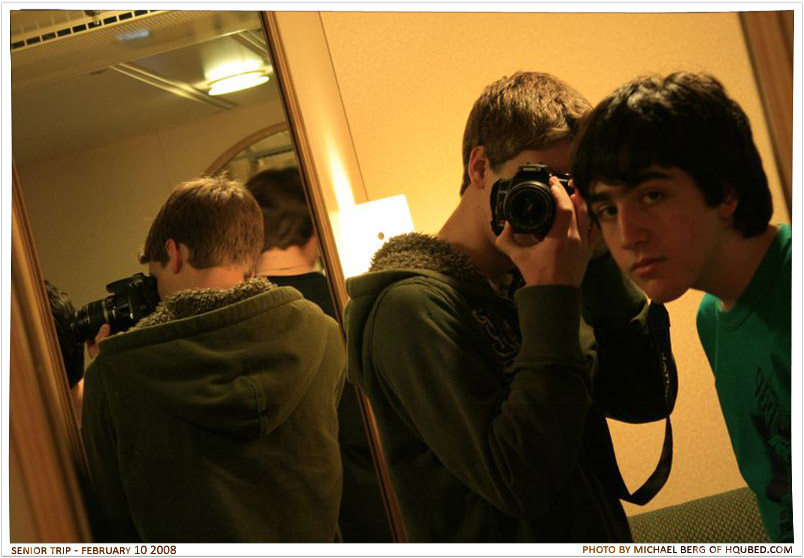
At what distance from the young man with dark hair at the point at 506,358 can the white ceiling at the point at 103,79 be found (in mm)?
386

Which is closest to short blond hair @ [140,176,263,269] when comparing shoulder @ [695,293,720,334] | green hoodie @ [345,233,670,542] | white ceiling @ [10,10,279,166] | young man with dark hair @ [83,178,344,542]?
young man with dark hair @ [83,178,344,542]

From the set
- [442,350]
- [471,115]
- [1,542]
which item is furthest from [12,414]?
[471,115]

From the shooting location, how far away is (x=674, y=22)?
43.0 inches

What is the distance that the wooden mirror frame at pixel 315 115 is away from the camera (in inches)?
49.7

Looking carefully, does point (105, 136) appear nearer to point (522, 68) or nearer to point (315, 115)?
point (315, 115)

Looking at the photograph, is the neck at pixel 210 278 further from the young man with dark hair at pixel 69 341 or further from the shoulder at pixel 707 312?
the shoulder at pixel 707 312

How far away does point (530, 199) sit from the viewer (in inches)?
34.8

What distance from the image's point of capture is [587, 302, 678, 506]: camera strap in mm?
931

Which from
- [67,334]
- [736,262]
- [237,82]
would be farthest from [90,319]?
[736,262]

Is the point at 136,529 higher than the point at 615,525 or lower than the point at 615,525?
higher

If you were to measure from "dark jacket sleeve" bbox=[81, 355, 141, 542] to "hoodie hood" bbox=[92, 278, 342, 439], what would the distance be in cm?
3

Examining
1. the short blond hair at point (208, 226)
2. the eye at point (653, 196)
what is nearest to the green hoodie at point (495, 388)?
the eye at point (653, 196)

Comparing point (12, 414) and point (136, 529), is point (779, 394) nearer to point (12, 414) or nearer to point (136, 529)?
point (136, 529)

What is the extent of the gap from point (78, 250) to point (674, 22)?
0.82 m
